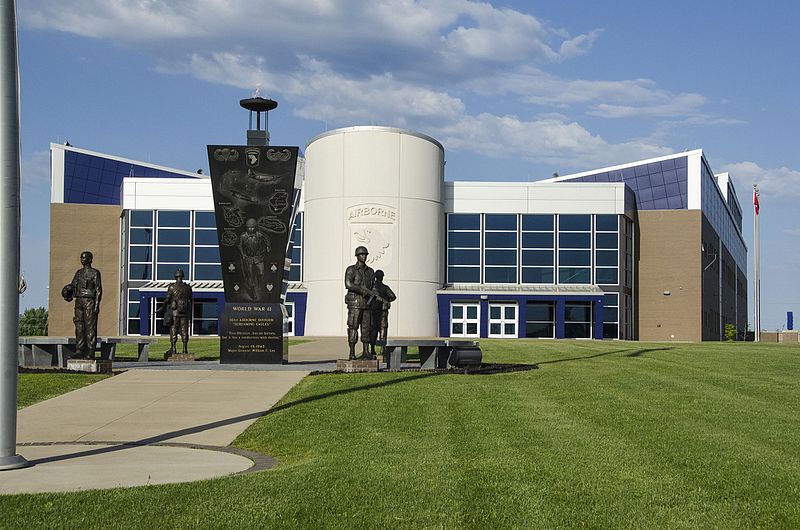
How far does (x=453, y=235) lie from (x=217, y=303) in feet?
49.7

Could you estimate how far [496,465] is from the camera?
9609mm

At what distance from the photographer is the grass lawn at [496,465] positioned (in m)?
7.36

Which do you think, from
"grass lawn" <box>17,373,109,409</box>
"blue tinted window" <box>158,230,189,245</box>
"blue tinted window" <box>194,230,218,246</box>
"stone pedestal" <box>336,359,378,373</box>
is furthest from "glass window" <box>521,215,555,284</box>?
"grass lawn" <box>17,373,109,409</box>

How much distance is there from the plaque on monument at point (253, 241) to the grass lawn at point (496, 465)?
5940 millimetres

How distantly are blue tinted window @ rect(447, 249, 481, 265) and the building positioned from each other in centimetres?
6

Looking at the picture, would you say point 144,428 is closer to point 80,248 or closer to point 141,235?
point 141,235

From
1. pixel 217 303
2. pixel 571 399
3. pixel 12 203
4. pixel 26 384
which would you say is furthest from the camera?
pixel 217 303

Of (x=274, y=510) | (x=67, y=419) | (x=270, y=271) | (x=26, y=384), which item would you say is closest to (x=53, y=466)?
(x=274, y=510)

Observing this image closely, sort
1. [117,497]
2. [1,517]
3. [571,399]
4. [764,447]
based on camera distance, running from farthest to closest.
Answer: [571,399] → [764,447] → [117,497] → [1,517]

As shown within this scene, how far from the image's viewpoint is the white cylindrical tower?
2173 inches

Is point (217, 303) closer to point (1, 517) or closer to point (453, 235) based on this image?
point (453, 235)

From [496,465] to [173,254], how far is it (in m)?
53.9

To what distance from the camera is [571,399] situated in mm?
15555

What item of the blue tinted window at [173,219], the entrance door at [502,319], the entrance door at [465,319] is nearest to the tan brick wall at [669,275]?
the entrance door at [502,319]
